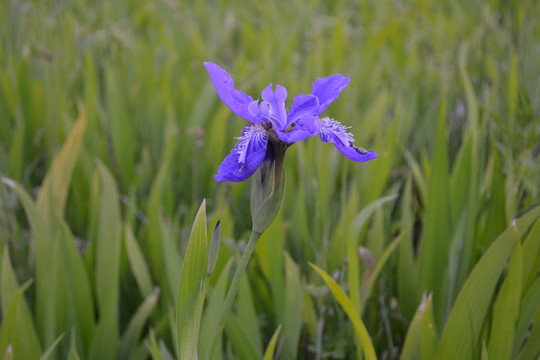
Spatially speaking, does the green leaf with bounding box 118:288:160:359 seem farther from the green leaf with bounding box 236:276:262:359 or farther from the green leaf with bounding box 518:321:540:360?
the green leaf with bounding box 518:321:540:360

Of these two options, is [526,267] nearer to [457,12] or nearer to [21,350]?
[21,350]

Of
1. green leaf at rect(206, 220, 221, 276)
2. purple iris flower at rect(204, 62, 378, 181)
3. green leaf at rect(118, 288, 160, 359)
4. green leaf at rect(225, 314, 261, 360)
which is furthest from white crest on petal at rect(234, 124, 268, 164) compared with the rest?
green leaf at rect(118, 288, 160, 359)

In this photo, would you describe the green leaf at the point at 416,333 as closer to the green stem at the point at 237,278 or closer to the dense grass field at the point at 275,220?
the dense grass field at the point at 275,220

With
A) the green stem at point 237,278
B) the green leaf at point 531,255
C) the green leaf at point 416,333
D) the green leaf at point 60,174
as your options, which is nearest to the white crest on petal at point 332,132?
the green stem at point 237,278

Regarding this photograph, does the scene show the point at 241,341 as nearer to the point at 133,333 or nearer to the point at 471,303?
the point at 133,333

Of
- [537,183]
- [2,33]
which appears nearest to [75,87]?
[2,33]
